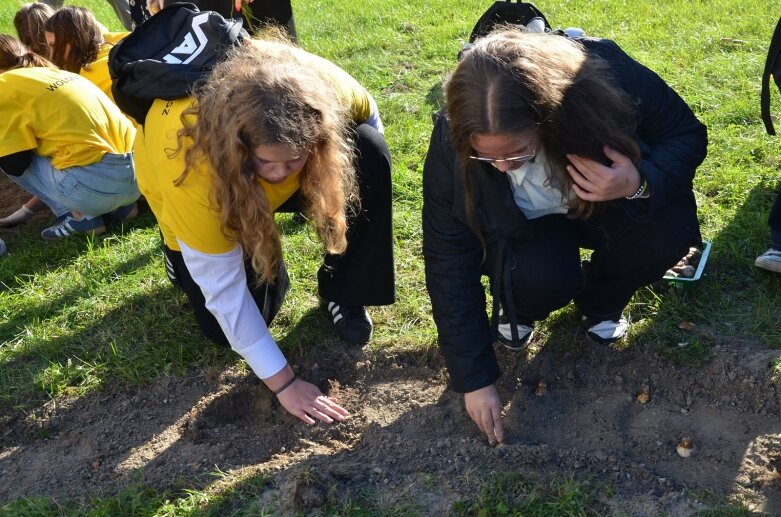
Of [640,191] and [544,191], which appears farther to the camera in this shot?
[544,191]

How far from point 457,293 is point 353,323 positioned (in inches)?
30.3

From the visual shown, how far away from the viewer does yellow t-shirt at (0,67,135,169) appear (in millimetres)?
3666

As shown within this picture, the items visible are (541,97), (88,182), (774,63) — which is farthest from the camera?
(88,182)

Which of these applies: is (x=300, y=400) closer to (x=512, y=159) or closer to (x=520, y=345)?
(x=520, y=345)

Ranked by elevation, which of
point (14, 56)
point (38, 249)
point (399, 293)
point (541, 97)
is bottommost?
point (38, 249)

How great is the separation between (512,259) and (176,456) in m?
1.31

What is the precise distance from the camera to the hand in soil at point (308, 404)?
8.80 feet

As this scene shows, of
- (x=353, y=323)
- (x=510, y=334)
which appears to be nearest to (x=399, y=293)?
(x=353, y=323)

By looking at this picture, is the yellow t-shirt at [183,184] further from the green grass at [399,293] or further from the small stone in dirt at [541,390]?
the small stone in dirt at [541,390]

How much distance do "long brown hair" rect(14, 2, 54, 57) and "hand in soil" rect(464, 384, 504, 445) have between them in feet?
10.1

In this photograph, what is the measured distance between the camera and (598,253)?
2.74 meters

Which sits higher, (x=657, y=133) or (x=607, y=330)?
(x=657, y=133)

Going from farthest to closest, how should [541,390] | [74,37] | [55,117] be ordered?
[74,37]
[55,117]
[541,390]

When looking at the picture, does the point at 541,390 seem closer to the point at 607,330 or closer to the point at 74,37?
the point at 607,330
